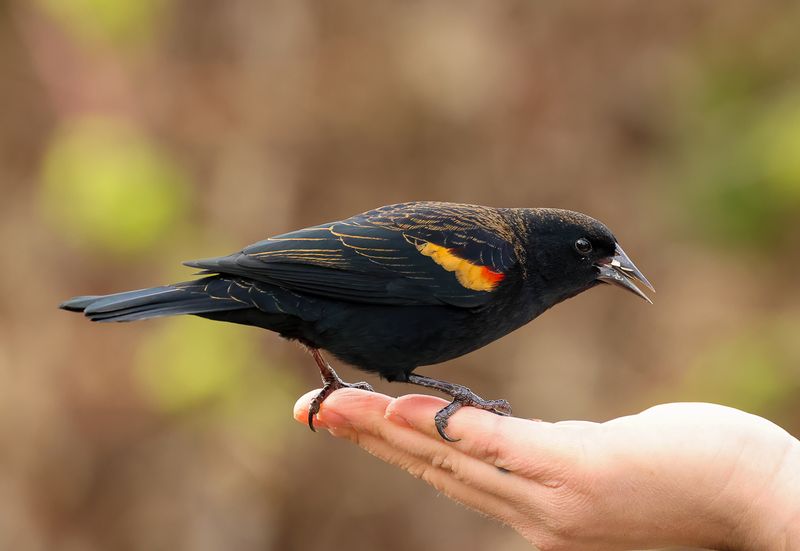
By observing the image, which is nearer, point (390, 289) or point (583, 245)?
point (390, 289)

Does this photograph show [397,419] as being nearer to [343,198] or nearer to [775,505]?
[775,505]

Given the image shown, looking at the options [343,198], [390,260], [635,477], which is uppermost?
[343,198]

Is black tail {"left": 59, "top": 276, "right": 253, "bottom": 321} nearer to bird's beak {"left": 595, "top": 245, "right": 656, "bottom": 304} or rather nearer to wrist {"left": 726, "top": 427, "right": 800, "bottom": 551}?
bird's beak {"left": 595, "top": 245, "right": 656, "bottom": 304}

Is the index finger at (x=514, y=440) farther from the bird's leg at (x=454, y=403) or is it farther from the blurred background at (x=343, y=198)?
the blurred background at (x=343, y=198)

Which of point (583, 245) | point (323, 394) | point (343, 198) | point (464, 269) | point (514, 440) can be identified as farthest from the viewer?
point (343, 198)

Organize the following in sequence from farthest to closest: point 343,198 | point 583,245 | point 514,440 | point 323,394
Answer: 1. point 343,198
2. point 583,245
3. point 323,394
4. point 514,440

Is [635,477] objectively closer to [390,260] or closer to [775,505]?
[775,505]

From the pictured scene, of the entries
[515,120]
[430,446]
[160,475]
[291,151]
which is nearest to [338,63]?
[291,151]

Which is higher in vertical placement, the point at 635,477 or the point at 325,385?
the point at 325,385

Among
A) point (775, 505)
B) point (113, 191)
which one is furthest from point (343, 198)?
point (775, 505)
